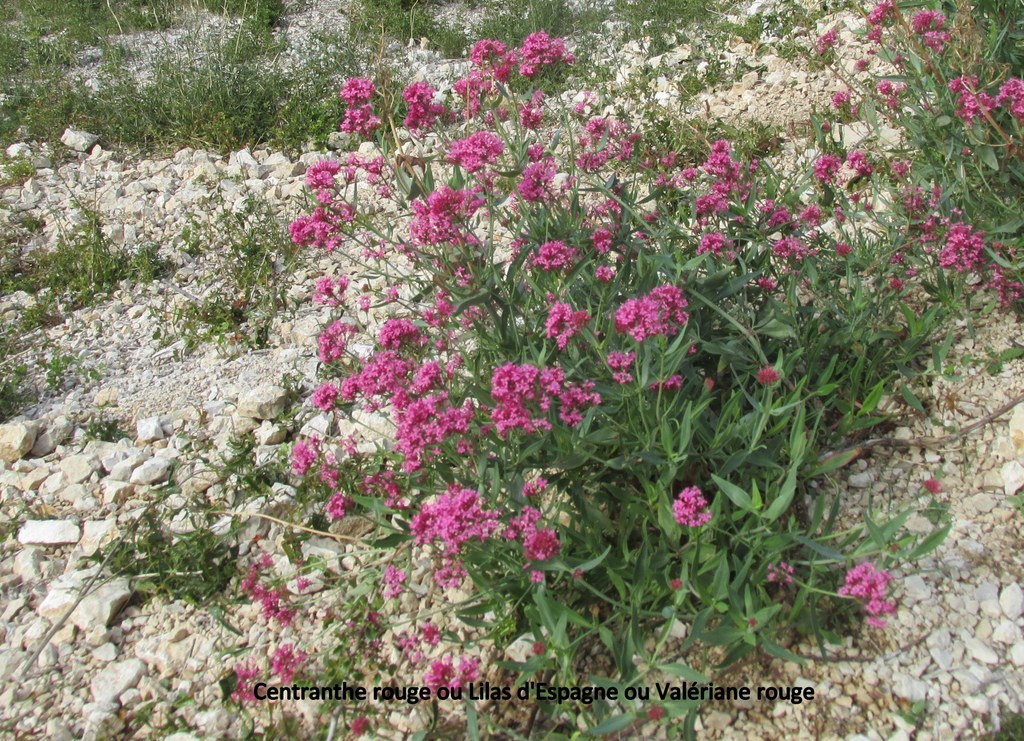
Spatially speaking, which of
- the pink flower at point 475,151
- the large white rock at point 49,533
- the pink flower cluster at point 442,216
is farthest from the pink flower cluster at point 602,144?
the large white rock at point 49,533

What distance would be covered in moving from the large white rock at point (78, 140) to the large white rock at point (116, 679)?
15.0 feet

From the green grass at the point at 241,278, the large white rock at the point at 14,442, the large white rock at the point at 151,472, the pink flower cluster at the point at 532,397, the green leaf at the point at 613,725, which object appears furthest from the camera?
the green grass at the point at 241,278

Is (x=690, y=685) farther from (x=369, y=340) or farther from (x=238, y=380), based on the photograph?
(x=238, y=380)

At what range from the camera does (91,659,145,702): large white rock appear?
2906 mm

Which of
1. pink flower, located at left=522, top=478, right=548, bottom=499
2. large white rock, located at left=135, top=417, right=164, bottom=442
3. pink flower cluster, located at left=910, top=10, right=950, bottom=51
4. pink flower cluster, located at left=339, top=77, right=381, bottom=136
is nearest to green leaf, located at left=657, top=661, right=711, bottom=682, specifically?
pink flower, located at left=522, top=478, right=548, bottom=499

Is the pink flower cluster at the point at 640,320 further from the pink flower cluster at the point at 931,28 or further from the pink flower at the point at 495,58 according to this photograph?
the pink flower cluster at the point at 931,28

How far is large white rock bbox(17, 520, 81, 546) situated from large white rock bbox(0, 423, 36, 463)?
0.55m

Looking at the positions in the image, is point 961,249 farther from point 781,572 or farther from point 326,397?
point 326,397

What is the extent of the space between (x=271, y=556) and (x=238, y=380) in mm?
1247

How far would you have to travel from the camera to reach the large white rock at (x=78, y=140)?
20.8 ft

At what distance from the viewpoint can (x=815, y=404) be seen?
11.0 ft

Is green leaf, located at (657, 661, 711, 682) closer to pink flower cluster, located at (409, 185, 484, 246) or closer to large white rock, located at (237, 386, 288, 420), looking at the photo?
pink flower cluster, located at (409, 185, 484, 246)

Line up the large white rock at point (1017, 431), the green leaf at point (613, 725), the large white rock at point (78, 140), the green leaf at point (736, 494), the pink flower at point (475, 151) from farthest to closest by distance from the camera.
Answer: the large white rock at point (78, 140), the large white rock at point (1017, 431), the pink flower at point (475, 151), the green leaf at point (736, 494), the green leaf at point (613, 725)

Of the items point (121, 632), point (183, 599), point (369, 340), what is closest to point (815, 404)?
point (369, 340)
